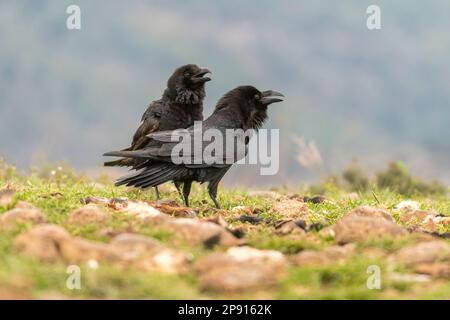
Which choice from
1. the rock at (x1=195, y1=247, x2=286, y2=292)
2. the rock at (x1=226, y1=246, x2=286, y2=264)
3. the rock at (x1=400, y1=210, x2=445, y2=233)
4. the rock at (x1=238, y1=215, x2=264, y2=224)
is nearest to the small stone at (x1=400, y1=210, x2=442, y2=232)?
the rock at (x1=400, y1=210, x2=445, y2=233)

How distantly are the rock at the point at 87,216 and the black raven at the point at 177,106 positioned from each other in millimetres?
3070

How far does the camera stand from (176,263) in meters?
5.14

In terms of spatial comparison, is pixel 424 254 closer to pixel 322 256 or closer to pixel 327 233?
pixel 322 256

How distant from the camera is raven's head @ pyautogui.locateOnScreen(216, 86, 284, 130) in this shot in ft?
29.8

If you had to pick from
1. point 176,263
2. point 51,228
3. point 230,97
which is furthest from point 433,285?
point 230,97

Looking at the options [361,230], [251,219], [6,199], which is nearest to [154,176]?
[251,219]

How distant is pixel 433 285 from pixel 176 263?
1627 millimetres

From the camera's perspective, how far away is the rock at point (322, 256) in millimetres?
5387

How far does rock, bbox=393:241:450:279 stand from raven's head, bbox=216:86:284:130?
12.1ft

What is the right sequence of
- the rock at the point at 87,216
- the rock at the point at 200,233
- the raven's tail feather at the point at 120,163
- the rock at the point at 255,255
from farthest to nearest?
the raven's tail feather at the point at 120,163 → the rock at the point at 87,216 → the rock at the point at 200,233 → the rock at the point at 255,255

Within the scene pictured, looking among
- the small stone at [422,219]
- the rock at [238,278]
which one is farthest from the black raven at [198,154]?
the rock at [238,278]

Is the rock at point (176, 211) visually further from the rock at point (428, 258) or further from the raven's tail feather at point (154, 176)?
the rock at point (428, 258)

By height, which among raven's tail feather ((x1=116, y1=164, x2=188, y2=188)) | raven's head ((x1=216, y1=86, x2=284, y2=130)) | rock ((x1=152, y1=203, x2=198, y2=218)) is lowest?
rock ((x1=152, y1=203, x2=198, y2=218))

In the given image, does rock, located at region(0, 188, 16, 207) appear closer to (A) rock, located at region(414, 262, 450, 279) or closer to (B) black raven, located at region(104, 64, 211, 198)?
(B) black raven, located at region(104, 64, 211, 198)
